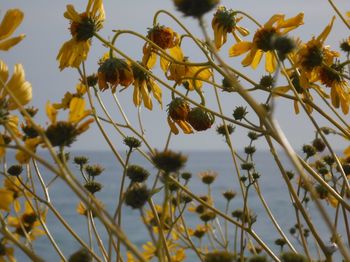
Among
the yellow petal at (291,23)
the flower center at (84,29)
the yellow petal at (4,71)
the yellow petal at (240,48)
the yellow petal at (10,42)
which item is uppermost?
the flower center at (84,29)

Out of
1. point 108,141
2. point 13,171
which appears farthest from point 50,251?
point 108,141

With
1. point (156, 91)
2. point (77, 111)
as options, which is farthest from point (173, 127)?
point (77, 111)

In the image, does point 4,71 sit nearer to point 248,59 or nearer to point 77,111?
point 77,111

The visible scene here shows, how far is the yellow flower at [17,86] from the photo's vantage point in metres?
0.76

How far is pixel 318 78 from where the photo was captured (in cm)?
108

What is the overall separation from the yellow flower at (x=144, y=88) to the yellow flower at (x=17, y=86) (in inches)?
16.9

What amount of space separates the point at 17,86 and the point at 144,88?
49cm

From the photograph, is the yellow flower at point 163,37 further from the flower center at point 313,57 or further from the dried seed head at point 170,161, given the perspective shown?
the dried seed head at point 170,161

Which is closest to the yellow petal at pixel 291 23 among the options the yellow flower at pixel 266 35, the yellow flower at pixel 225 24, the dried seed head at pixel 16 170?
the yellow flower at pixel 266 35

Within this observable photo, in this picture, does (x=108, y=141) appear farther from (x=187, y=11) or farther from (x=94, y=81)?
(x=94, y=81)

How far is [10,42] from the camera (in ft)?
2.63

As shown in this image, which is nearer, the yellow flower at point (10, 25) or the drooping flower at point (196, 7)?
the drooping flower at point (196, 7)

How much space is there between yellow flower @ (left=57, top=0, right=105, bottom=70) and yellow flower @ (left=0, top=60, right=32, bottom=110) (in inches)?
11.9

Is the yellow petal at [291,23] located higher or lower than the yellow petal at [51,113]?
higher
